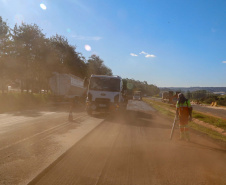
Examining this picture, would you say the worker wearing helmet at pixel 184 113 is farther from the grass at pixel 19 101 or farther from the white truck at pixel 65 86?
the white truck at pixel 65 86

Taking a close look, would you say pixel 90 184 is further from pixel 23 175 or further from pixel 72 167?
pixel 23 175

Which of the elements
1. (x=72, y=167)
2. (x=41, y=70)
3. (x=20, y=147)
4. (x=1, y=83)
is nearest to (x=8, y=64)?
(x=1, y=83)

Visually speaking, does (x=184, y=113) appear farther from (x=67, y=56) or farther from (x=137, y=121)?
(x=67, y=56)

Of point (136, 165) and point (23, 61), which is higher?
point (23, 61)

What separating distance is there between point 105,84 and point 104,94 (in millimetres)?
813

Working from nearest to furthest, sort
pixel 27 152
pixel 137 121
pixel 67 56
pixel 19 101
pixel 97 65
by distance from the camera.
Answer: pixel 27 152 < pixel 137 121 < pixel 19 101 < pixel 67 56 < pixel 97 65

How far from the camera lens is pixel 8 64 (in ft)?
86.5

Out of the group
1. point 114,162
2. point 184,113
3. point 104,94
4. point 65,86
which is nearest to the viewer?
point 114,162

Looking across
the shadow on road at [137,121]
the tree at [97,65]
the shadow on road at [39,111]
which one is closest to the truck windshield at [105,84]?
the shadow on road at [137,121]

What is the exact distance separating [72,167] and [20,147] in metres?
2.45

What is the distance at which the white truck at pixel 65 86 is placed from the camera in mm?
27375

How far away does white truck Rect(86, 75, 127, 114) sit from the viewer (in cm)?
1688

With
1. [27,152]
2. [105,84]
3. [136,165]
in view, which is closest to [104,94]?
[105,84]

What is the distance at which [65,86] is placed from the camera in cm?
2772
